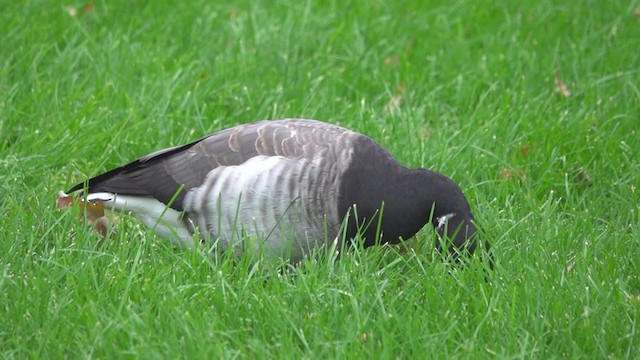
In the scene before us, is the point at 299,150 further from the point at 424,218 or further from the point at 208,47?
the point at 208,47

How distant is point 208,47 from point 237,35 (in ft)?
0.78

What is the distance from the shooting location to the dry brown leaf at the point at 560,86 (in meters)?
6.48

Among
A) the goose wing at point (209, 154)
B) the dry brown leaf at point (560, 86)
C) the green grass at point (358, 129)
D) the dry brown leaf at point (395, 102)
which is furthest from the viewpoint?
the dry brown leaf at point (560, 86)

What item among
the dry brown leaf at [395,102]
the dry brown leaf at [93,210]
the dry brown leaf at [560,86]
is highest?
the dry brown leaf at [93,210]

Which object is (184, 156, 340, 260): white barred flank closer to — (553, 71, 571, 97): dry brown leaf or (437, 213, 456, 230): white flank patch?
(437, 213, 456, 230): white flank patch

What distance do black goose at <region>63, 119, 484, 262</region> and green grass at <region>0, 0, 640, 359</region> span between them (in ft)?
0.52

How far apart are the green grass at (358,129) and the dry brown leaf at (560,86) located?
0.04 metres

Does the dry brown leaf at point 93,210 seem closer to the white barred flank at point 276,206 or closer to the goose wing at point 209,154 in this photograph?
the goose wing at point 209,154

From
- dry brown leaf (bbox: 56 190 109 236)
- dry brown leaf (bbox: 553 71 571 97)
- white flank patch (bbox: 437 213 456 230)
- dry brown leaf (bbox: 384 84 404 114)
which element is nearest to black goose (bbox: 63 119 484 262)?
white flank patch (bbox: 437 213 456 230)

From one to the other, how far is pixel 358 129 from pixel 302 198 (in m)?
1.41

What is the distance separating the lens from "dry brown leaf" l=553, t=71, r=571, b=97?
6477 millimetres

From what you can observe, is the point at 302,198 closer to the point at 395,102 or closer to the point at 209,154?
the point at 209,154

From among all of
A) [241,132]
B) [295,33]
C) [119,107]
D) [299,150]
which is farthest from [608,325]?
[295,33]

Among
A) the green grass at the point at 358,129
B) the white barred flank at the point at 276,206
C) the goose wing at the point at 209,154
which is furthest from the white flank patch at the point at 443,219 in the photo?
the goose wing at the point at 209,154
